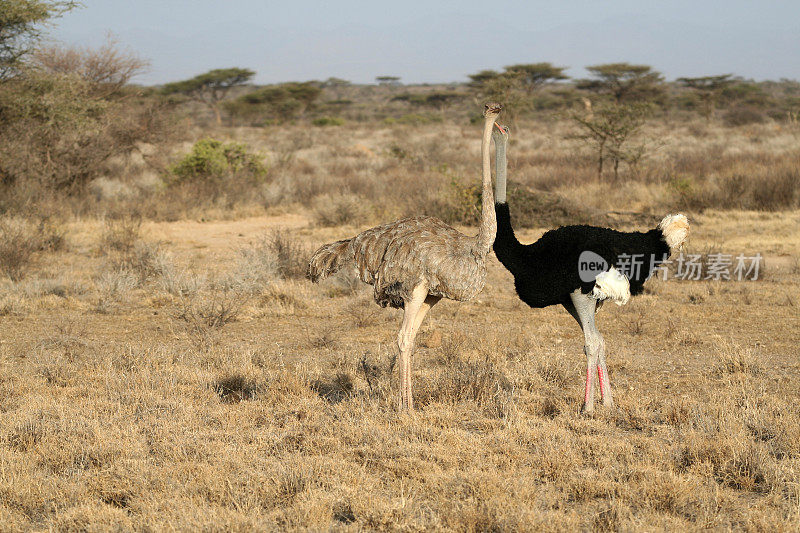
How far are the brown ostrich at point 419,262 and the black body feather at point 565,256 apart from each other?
22 centimetres

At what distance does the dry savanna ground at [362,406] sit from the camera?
368 centimetres

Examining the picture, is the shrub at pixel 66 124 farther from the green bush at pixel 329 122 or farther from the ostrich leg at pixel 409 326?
the green bush at pixel 329 122

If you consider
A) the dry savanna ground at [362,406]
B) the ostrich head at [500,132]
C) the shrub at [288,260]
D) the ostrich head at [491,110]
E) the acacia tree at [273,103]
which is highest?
the acacia tree at [273,103]

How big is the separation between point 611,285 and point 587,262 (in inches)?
7.7

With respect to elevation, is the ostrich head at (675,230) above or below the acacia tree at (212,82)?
below

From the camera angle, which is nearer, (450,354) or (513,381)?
(513,381)

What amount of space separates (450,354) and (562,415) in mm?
1789

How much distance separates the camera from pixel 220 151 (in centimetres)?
1750

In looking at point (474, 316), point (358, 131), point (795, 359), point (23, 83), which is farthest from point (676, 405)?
point (358, 131)

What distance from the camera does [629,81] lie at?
4619 cm

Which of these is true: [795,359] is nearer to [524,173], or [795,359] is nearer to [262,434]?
[262,434]

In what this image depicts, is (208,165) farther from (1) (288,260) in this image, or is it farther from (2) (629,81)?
(2) (629,81)

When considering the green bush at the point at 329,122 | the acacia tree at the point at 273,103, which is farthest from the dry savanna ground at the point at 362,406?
the acacia tree at the point at 273,103

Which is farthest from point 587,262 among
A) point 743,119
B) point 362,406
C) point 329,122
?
point 329,122
